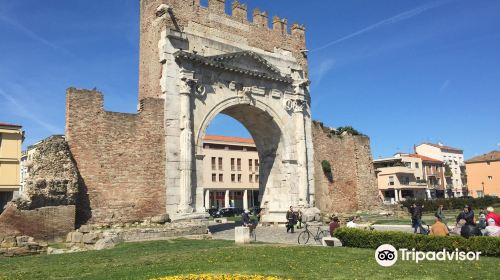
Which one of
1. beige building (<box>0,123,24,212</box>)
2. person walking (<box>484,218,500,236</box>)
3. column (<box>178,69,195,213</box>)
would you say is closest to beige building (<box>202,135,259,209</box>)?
beige building (<box>0,123,24,212</box>)

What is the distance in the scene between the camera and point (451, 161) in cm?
9081

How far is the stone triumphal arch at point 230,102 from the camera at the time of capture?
2011 cm

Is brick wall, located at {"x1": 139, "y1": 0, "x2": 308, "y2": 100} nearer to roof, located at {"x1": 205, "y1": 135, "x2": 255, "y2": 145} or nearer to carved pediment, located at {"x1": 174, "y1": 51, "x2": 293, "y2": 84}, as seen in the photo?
carved pediment, located at {"x1": 174, "y1": 51, "x2": 293, "y2": 84}

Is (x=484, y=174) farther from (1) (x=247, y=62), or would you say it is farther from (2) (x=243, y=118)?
(1) (x=247, y=62)

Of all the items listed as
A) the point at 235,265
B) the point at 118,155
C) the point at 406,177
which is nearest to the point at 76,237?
the point at 118,155

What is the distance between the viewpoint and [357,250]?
12477mm

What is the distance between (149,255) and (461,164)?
93251mm

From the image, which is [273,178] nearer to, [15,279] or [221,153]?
[15,279]

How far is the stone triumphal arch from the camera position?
20109mm

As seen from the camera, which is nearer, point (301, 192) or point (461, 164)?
point (301, 192)

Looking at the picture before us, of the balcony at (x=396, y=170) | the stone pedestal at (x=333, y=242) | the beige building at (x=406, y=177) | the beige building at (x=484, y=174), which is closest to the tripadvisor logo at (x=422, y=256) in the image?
the stone pedestal at (x=333, y=242)

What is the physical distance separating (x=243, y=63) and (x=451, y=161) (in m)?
79.5

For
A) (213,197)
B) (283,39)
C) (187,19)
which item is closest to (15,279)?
(187,19)

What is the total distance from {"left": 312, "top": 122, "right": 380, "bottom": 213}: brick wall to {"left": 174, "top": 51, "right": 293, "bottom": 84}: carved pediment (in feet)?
16.5
